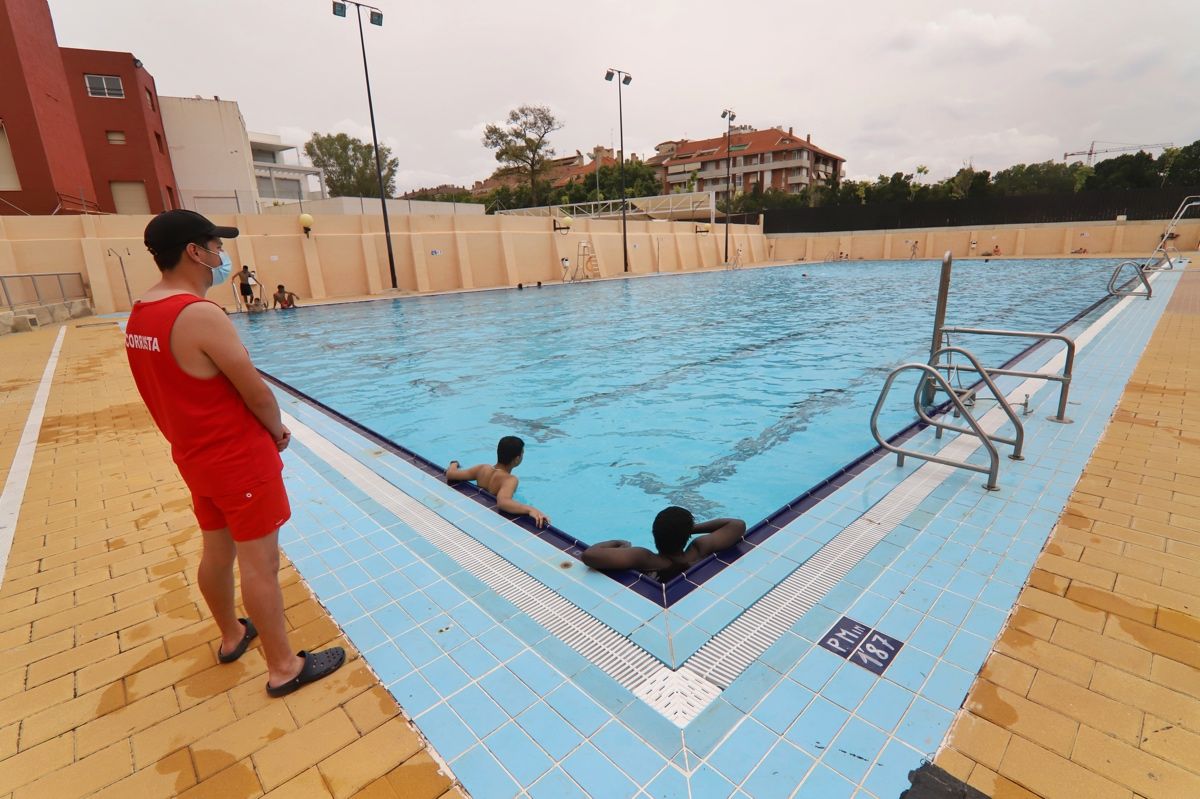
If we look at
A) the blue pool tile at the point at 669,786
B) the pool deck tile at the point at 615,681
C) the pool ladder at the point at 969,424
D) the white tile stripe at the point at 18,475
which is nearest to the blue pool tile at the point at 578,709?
the pool deck tile at the point at 615,681

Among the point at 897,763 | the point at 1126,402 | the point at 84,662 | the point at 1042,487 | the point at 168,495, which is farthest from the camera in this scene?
the point at 1126,402

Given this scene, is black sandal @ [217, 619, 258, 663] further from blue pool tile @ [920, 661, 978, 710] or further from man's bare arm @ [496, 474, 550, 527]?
blue pool tile @ [920, 661, 978, 710]

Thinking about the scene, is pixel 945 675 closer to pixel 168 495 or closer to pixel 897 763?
pixel 897 763

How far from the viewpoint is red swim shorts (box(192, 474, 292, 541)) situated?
1.83 meters

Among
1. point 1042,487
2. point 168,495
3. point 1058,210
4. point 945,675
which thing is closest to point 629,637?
point 945,675

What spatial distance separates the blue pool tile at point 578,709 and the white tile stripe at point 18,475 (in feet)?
10.3

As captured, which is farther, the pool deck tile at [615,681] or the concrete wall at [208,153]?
the concrete wall at [208,153]

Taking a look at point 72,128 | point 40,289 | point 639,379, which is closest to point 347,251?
point 40,289

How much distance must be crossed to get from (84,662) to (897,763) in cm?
316

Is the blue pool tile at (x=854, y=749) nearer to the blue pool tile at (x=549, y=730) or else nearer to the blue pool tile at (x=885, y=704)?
the blue pool tile at (x=885, y=704)

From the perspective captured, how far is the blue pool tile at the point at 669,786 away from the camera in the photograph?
165 centimetres

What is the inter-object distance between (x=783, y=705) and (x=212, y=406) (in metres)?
2.17

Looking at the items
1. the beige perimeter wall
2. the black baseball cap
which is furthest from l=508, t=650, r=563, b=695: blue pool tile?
the beige perimeter wall

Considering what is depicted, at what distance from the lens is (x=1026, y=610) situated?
7.90 ft
